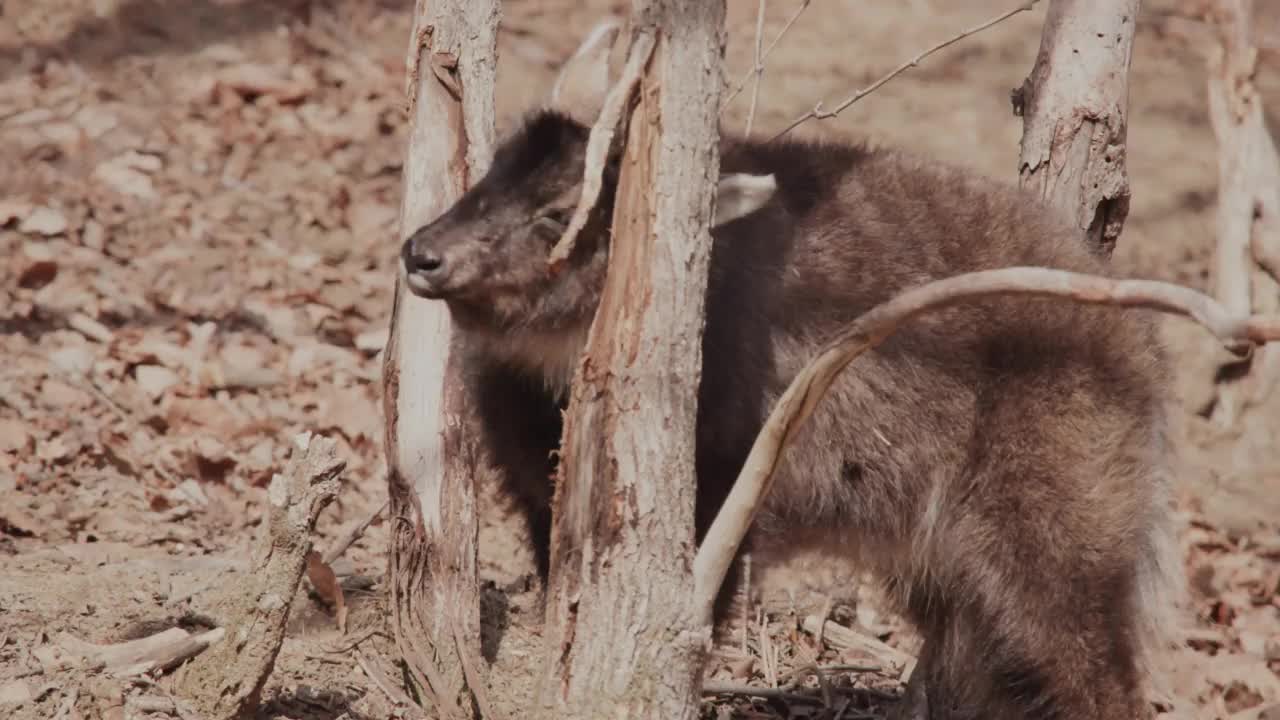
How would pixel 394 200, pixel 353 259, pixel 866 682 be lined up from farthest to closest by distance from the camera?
pixel 394 200 → pixel 353 259 → pixel 866 682

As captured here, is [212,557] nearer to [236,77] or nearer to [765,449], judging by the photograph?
[765,449]

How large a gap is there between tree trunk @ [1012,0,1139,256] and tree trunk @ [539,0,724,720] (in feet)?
6.67

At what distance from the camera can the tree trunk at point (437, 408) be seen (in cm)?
503

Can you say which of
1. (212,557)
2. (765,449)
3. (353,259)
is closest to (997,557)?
(765,449)

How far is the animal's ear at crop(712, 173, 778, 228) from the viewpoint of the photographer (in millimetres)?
4488

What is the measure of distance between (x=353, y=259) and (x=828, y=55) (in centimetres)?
416

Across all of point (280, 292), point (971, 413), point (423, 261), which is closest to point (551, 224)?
point (423, 261)

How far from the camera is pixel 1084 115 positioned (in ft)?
18.0

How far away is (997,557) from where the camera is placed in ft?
16.7

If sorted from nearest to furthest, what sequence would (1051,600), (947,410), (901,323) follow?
(901,323), (1051,600), (947,410)

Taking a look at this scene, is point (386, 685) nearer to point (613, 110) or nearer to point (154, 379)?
point (613, 110)

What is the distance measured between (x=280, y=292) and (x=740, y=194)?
433 cm

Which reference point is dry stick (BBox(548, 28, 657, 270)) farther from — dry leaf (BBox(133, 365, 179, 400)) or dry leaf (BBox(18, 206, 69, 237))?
dry leaf (BBox(18, 206, 69, 237))

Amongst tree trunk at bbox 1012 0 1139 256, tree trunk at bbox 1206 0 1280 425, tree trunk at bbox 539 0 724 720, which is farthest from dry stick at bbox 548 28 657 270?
tree trunk at bbox 1206 0 1280 425
